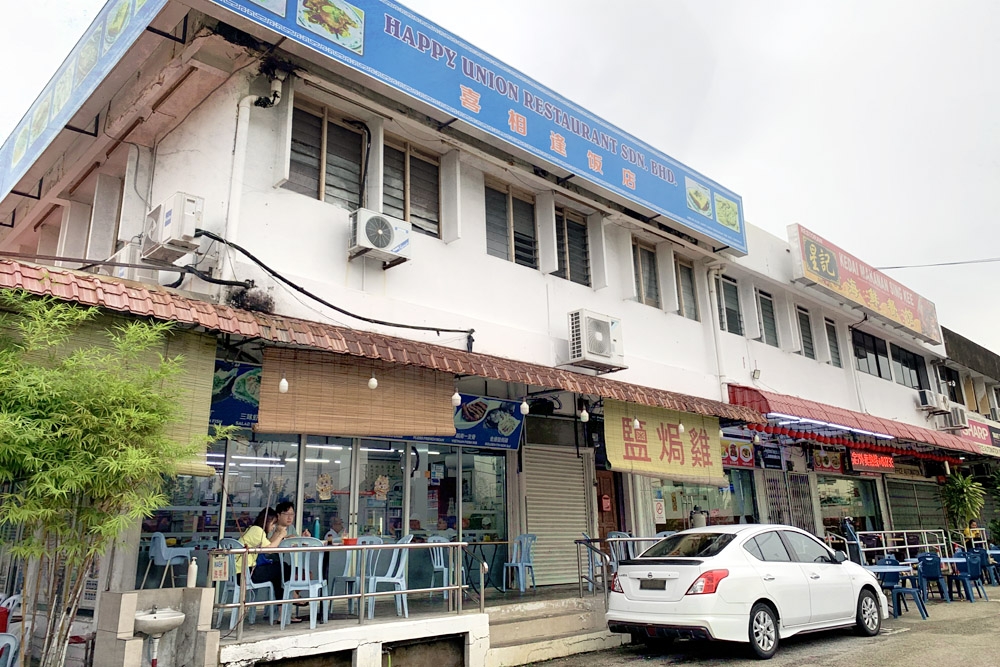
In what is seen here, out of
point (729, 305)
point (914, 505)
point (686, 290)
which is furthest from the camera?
point (914, 505)

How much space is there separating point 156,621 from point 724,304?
12.5m

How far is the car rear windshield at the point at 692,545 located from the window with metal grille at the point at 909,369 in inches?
617

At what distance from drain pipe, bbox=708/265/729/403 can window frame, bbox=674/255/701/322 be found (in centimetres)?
30

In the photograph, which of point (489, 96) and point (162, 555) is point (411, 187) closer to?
point (489, 96)

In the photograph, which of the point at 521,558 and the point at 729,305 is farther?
the point at 729,305

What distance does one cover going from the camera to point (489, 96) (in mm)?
10039

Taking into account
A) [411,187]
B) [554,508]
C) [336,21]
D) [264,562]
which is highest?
[336,21]

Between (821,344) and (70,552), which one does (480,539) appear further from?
(821,344)

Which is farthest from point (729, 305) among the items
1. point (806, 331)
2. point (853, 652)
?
point (853, 652)

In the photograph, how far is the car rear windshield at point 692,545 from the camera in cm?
866

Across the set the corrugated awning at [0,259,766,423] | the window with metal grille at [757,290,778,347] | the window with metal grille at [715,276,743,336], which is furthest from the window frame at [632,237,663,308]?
the window with metal grille at [757,290,778,347]

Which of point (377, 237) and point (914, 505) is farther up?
point (377, 237)

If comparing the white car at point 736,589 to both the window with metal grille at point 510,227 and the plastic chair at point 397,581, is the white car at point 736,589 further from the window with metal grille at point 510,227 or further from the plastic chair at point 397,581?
the window with metal grille at point 510,227

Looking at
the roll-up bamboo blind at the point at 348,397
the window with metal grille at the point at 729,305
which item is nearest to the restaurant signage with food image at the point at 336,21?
the roll-up bamboo blind at the point at 348,397
